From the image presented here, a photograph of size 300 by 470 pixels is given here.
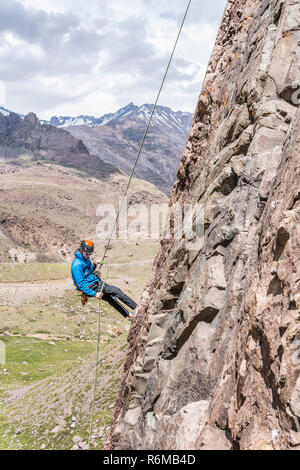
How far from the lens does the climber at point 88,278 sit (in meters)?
14.5

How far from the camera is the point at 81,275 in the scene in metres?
14.9

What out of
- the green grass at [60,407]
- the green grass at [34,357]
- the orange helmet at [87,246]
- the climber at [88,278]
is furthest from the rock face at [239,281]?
the green grass at [34,357]

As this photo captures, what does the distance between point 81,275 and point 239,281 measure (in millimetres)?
8836

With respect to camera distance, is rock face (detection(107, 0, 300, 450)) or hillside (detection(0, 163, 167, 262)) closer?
rock face (detection(107, 0, 300, 450))

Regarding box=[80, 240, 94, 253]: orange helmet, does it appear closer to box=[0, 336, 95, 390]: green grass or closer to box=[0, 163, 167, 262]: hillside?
box=[0, 336, 95, 390]: green grass

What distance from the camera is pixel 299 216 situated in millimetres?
5648

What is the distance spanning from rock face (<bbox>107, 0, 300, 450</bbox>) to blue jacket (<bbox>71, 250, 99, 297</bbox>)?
10.5 feet

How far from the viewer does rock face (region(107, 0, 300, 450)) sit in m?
5.39

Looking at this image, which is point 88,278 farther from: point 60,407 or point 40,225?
point 40,225

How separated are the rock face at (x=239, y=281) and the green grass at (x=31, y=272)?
70.4 meters

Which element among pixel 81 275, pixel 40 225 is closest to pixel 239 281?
pixel 81 275

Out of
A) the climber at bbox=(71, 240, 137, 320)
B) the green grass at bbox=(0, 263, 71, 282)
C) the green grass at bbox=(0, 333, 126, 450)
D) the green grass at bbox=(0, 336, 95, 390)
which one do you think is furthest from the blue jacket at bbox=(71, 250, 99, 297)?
the green grass at bbox=(0, 263, 71, 282)

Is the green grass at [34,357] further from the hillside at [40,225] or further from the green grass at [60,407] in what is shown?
the hillside at [40,225]
